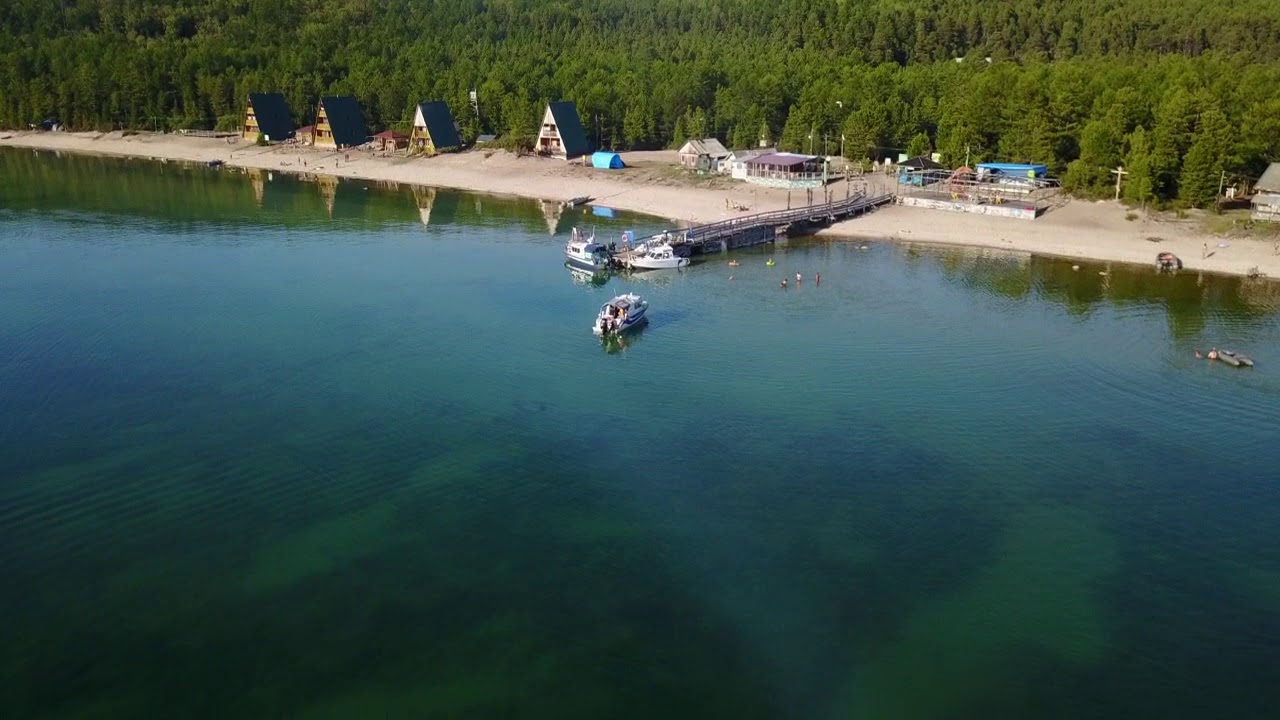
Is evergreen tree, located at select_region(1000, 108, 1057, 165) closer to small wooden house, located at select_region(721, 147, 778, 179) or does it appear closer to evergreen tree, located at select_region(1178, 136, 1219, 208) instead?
evergreen tree, located at select_region(1178, 136, 1219, 208)

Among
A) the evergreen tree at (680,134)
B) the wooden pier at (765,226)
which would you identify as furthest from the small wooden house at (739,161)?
the wooden pier at (765,226)

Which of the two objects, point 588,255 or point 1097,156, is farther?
point 1097,156

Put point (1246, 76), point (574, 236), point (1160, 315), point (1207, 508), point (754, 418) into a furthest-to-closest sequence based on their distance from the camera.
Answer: point (1246, 76), point (574, 236), point (1160, 315), point (754, 418), point (1207, 508)

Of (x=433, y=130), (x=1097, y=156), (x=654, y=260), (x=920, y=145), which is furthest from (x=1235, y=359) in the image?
(x=433, y=130)

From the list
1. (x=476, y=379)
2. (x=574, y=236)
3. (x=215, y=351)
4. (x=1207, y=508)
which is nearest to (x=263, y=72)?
(x=574, y=236)

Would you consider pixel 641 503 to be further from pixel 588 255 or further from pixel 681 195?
pixel 681 195

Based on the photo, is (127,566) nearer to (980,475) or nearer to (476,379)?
(476,379)

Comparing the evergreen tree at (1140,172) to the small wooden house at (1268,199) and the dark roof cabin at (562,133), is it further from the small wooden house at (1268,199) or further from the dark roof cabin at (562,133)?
the dark roof cabin at (562,133)
